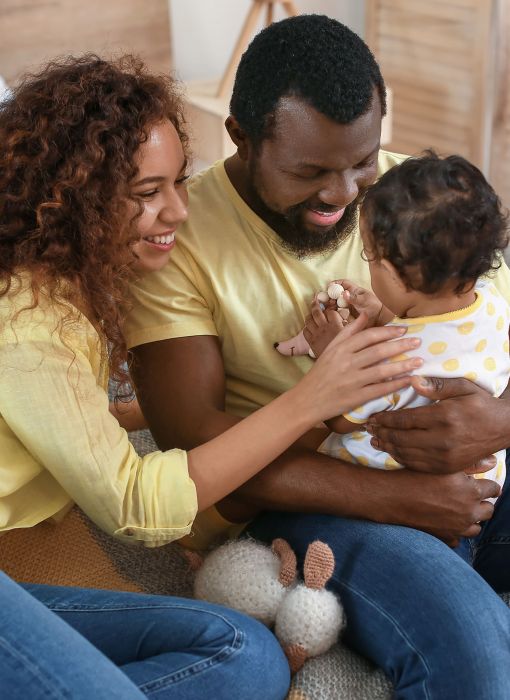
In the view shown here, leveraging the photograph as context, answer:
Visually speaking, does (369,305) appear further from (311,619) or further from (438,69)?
(438,69)

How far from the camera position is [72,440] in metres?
1.24

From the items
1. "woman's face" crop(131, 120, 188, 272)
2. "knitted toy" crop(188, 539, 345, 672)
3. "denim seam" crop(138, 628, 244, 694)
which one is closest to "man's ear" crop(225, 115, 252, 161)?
"woman's face" crop(131, 120, 188, 272)

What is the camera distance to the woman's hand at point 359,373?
1.32m

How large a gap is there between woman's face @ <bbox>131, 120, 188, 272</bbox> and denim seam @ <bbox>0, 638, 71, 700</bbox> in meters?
0.55

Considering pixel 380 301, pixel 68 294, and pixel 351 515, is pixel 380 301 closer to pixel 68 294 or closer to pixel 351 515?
pixel 351 515

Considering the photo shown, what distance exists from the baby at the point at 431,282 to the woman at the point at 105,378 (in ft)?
0.17

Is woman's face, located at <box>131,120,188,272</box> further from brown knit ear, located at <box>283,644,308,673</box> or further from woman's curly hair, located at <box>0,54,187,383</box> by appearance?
brown knit ear, located at <box>283,644,308,673</box>

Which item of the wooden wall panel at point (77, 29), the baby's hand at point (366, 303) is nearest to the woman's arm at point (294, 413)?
the baby's hand at point (366, 303)

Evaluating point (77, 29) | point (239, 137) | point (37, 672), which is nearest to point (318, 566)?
point (37, 672)

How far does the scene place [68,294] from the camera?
1.28 m

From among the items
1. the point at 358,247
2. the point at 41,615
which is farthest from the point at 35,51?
the point at 41,615

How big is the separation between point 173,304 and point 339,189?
28cm

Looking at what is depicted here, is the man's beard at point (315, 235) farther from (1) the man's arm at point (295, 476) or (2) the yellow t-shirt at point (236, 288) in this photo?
(1) the man's arm at point (295, 476)

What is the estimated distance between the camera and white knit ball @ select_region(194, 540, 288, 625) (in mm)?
1379
